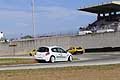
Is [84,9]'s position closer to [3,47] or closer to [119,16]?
[119,16]

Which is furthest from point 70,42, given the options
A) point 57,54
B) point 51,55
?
point 51,55

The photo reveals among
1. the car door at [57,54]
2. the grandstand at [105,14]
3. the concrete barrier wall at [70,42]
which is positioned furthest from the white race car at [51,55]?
the grandstand at [105,14]

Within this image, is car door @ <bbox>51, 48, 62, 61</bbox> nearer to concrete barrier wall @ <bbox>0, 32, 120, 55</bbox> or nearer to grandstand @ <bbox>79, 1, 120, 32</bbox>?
concrete barrier wall @ <bbox>0, 32, 120, 55</bbox>

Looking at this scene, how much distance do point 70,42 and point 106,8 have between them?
26759mm

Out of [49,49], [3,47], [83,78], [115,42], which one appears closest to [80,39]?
[115,42]

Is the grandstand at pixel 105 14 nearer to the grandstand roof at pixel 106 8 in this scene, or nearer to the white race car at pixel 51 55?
the grandstand roof at pixel 106 8

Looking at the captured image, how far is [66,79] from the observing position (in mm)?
18719

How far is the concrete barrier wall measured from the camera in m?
84.3

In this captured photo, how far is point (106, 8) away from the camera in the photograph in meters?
115

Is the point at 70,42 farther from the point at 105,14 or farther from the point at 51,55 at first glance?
the point at 51,55

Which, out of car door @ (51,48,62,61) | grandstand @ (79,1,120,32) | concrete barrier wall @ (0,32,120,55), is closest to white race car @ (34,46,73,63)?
car door @ (51,48,62,61)

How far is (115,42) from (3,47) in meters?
29.2

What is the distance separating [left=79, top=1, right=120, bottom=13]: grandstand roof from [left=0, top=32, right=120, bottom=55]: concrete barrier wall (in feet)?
74.4

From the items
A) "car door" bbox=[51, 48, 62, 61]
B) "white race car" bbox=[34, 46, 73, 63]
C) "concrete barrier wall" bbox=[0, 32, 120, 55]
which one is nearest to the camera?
"white race car" bbox=[34, 46, 73, 63]
